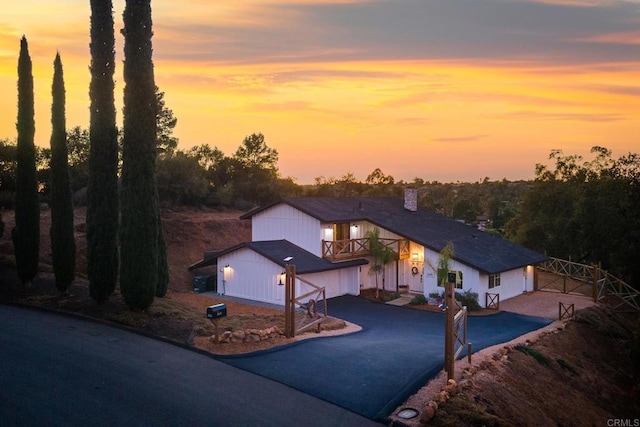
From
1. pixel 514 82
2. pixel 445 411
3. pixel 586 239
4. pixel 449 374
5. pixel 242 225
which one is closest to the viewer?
pixel 445 411

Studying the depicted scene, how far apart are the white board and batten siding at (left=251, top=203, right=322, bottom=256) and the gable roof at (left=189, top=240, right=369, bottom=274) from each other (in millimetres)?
497

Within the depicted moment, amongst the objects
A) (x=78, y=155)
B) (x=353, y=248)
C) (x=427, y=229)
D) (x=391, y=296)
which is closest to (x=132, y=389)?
(x=391, y=296)

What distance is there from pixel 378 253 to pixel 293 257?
5.20 metres

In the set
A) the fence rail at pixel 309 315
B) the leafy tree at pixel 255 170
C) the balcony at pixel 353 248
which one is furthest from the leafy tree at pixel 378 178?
the fence rail at pixel 309 315

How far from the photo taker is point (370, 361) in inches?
591

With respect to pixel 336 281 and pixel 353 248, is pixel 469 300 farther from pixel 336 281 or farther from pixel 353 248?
pixel 353 248

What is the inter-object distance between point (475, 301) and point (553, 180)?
76.3ft

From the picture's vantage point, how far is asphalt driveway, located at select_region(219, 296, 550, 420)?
12383 millimetres

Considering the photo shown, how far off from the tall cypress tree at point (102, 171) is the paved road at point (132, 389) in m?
3.76

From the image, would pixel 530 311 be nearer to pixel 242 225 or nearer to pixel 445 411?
pixel 445 411

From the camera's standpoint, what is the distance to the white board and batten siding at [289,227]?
2944 cm

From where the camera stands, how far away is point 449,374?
13492 millimetres

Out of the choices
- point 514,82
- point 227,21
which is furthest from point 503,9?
point 227,21

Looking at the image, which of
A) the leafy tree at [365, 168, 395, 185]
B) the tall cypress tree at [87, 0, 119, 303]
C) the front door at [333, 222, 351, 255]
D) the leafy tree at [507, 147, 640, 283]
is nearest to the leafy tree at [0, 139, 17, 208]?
the tall cypress tree at [87, 0, 119, 303]
